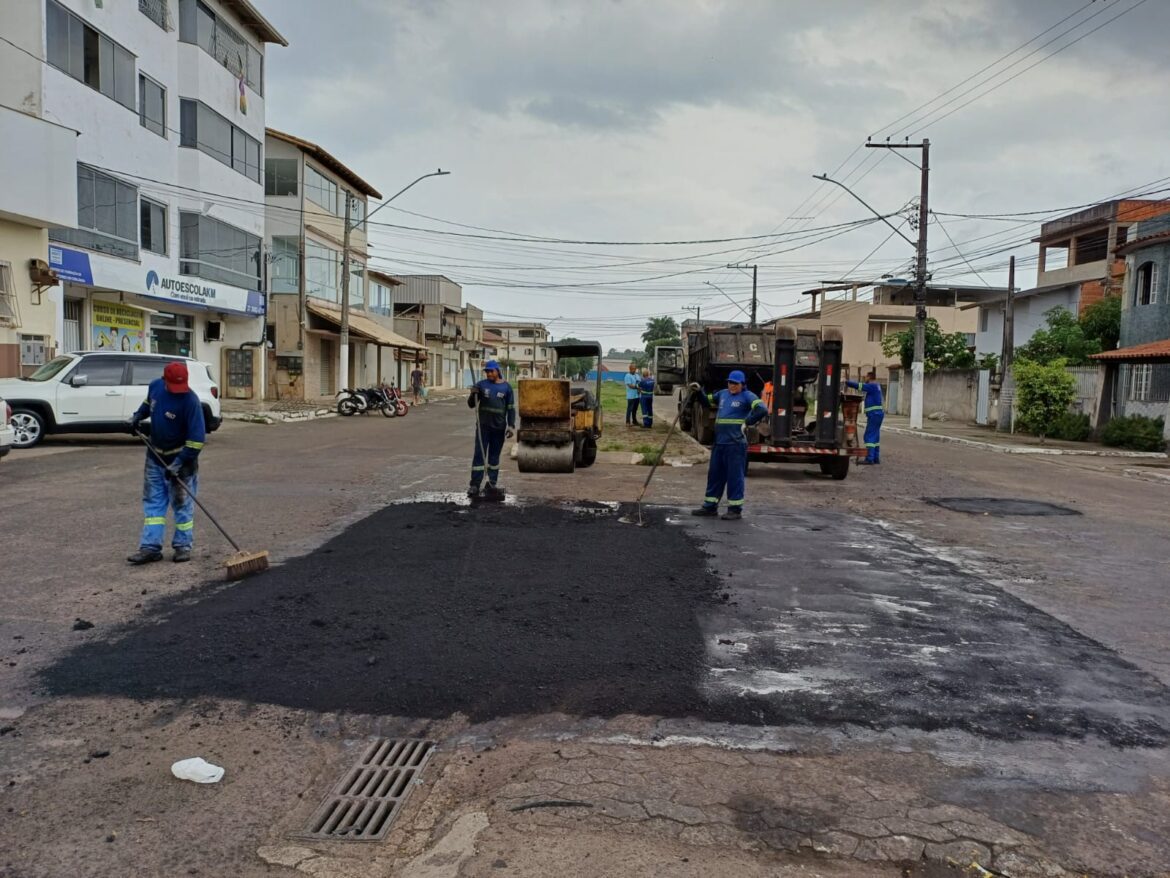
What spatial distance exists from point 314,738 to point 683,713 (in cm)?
172

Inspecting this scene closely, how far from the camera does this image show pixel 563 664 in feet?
15.4

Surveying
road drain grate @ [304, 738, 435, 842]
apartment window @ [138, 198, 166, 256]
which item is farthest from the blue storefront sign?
road drain grate @ [304, 738, 435, 842]

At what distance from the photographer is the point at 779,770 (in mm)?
3539

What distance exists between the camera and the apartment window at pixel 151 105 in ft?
76.4

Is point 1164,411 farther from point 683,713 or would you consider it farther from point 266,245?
point 266,245

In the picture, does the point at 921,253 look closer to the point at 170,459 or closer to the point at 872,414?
the point at 872,414

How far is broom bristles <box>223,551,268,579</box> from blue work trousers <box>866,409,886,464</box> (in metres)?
12.1

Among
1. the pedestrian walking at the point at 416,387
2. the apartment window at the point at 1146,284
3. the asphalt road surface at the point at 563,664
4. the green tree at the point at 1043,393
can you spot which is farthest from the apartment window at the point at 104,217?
the apartment window at the point at 1146,284

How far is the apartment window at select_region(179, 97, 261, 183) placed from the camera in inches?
1013

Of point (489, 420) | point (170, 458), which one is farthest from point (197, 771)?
point (489, 420)

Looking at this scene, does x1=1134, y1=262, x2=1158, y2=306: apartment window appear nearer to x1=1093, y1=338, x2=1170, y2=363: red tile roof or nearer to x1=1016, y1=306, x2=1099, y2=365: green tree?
x1=1093, y1=338, x2=1170, y2=363: red tile roof

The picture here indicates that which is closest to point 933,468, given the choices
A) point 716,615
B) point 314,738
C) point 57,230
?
point 716,615

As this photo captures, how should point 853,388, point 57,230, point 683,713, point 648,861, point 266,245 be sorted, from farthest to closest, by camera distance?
point 266,245 < point 57,230 < point 853,388 < point 683,713 < point 648,861

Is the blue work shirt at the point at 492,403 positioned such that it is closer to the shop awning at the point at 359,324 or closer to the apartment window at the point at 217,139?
the apartment window at the point at 217,139
